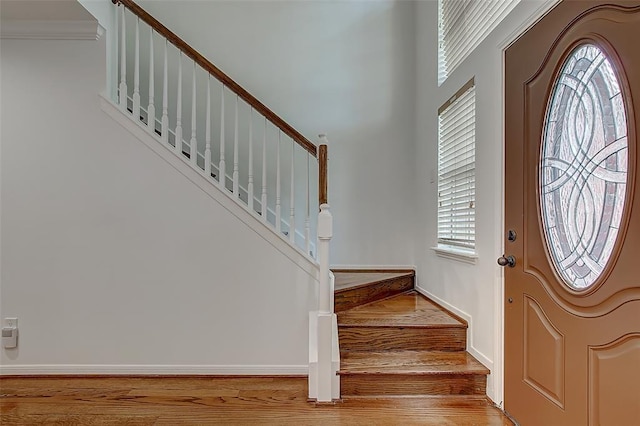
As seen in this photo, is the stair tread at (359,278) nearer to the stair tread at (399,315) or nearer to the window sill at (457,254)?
the stair tread at (399,315)

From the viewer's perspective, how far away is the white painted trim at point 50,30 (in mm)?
2594

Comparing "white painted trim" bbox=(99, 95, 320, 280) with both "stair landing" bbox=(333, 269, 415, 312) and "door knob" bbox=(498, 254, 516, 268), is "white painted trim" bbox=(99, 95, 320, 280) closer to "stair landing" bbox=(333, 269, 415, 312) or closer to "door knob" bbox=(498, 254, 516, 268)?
"stair landing" bbox=(333, 269, 415, 312)

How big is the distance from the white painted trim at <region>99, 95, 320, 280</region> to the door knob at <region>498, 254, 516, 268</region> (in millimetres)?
1206

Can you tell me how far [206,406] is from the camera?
2207 millimetres

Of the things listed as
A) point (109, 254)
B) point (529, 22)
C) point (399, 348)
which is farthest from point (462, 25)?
point (109, 254)

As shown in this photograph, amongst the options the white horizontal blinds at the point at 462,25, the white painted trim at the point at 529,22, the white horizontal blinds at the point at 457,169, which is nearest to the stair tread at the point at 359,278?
the white horizontal blinds at the point at 457,169

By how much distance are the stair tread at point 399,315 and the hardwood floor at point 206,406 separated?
46 centimetres

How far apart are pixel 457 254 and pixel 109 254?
7.98 ft

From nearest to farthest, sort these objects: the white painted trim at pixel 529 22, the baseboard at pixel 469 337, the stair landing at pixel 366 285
Answer: the white painted trim at pixel 529 22
the baseboard at pixel 469 337
the stair landing at pixel 366 285

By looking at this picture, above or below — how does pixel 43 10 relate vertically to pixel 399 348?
above

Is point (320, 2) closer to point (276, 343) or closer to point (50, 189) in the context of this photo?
point (50, 189)

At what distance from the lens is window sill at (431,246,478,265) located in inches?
94.5

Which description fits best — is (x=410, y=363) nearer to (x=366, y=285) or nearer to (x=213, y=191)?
(x=366, y=285)

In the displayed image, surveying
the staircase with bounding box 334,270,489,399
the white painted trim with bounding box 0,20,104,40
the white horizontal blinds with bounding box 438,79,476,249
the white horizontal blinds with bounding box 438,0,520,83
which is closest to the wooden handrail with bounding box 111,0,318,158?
the white painted trim with bounding box 0,20,104,40
